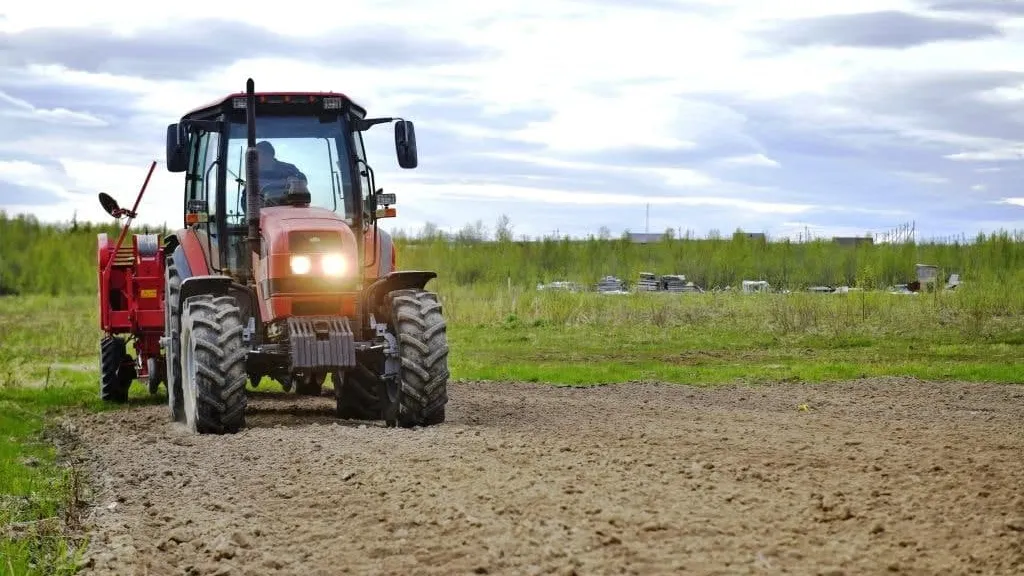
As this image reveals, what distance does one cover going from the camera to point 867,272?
30016mm

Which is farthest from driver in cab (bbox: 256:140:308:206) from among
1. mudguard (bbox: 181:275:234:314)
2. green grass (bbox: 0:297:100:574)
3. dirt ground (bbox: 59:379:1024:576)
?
green grass (bbox: 0:297:100:574)

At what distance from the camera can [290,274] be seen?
10.5 m

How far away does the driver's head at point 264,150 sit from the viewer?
37.3ft

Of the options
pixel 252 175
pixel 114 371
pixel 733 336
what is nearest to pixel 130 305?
pixel 114 371

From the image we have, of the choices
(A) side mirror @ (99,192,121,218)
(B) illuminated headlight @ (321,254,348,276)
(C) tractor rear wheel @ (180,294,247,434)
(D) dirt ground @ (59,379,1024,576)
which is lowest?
(D) dirt ground @ (59,379,1024,576)

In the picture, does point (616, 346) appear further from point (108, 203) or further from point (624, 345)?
point (108, 203)

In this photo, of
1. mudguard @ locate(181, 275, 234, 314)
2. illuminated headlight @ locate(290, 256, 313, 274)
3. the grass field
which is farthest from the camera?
the grass field

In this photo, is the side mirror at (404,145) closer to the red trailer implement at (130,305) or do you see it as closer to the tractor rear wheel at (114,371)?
the red trailer implement at (130,305)

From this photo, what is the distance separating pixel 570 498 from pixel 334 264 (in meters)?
4.26

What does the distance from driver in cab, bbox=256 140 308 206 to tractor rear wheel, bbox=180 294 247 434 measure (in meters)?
1.19

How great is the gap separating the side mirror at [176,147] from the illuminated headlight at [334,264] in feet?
5.19

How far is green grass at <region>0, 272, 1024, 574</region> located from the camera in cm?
1049

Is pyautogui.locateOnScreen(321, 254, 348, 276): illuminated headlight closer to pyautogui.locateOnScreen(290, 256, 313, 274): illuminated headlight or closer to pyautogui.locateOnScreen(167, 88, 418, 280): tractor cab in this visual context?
pyautogui.locateOnScreen(290, 256, 313, 274): illuminated headlight

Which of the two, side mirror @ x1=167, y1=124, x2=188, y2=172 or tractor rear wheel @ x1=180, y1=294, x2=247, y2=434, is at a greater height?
side mirror @ x1=167, y1=124, x2=188, y2=172
